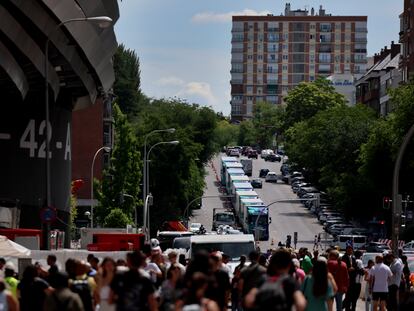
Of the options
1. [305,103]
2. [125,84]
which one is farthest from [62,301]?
[305,103]

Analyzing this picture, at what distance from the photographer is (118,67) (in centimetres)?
16025

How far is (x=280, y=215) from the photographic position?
123062mm

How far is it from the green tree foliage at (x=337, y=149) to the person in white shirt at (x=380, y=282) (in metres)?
74.9

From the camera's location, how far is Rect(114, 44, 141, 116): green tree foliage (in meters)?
161

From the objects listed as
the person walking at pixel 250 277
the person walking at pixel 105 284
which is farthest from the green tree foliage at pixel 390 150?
the person walking at pixel 105 284

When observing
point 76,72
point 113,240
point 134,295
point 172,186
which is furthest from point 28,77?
point 172,186

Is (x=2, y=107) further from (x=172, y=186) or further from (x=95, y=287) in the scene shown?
(x=172, y=186)

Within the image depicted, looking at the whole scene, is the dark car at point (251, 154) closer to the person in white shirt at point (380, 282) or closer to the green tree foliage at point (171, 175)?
the green tree foliage at point (171, 175)

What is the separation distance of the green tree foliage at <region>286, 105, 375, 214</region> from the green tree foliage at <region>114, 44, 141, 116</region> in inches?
1310

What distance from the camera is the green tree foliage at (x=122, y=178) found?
83312 mm

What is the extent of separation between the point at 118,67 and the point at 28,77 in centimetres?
11095

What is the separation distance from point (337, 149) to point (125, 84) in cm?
4806

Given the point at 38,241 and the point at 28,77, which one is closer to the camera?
the point at 38,241

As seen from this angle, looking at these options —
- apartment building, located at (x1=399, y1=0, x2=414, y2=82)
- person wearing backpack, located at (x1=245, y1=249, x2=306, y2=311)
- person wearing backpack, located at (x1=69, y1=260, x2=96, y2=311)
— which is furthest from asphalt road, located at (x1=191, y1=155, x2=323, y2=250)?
person wearing backpack, located at (x1=245, y1=249, x2=306, y2=311)
